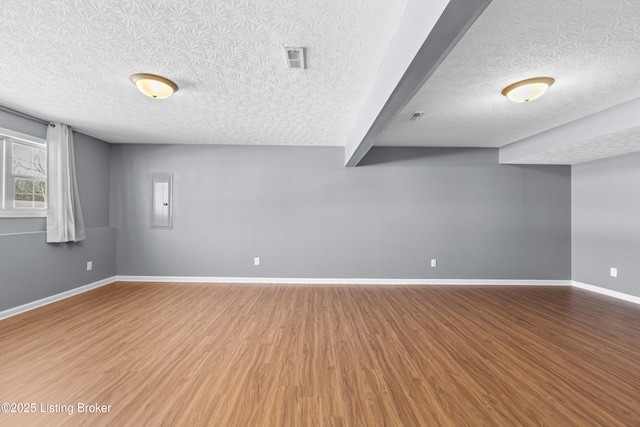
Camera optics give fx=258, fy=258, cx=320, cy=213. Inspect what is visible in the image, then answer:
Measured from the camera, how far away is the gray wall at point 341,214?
4.72 metres

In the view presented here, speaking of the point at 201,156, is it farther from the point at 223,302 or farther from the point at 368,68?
the point at 368,68

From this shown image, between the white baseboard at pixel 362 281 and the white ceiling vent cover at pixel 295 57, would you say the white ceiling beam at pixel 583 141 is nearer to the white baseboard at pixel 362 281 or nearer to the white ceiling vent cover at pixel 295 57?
the white baseboard at pixel 362 281

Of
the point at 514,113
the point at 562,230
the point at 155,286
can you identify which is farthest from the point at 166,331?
the point at 562,230

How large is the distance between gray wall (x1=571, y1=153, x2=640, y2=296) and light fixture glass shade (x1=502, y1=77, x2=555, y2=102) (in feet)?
9.97

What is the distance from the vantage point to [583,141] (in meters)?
3.26

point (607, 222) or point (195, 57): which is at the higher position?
point (195, 57)

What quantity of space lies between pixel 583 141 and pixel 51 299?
731cm

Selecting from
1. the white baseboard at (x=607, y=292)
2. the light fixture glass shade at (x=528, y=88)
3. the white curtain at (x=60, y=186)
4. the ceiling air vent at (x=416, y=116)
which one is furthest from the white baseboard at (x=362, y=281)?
the light fixture glass shade at (x=528, y=88)

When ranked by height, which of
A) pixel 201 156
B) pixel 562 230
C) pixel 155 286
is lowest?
pixel 155 286

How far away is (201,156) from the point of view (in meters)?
4.81

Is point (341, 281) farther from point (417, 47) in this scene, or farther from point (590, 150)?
point (590, 150)

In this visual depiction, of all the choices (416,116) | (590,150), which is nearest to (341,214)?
(416,116)

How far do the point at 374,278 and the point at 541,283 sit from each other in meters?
3.05

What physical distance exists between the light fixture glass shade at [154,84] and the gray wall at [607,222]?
20.6ft
